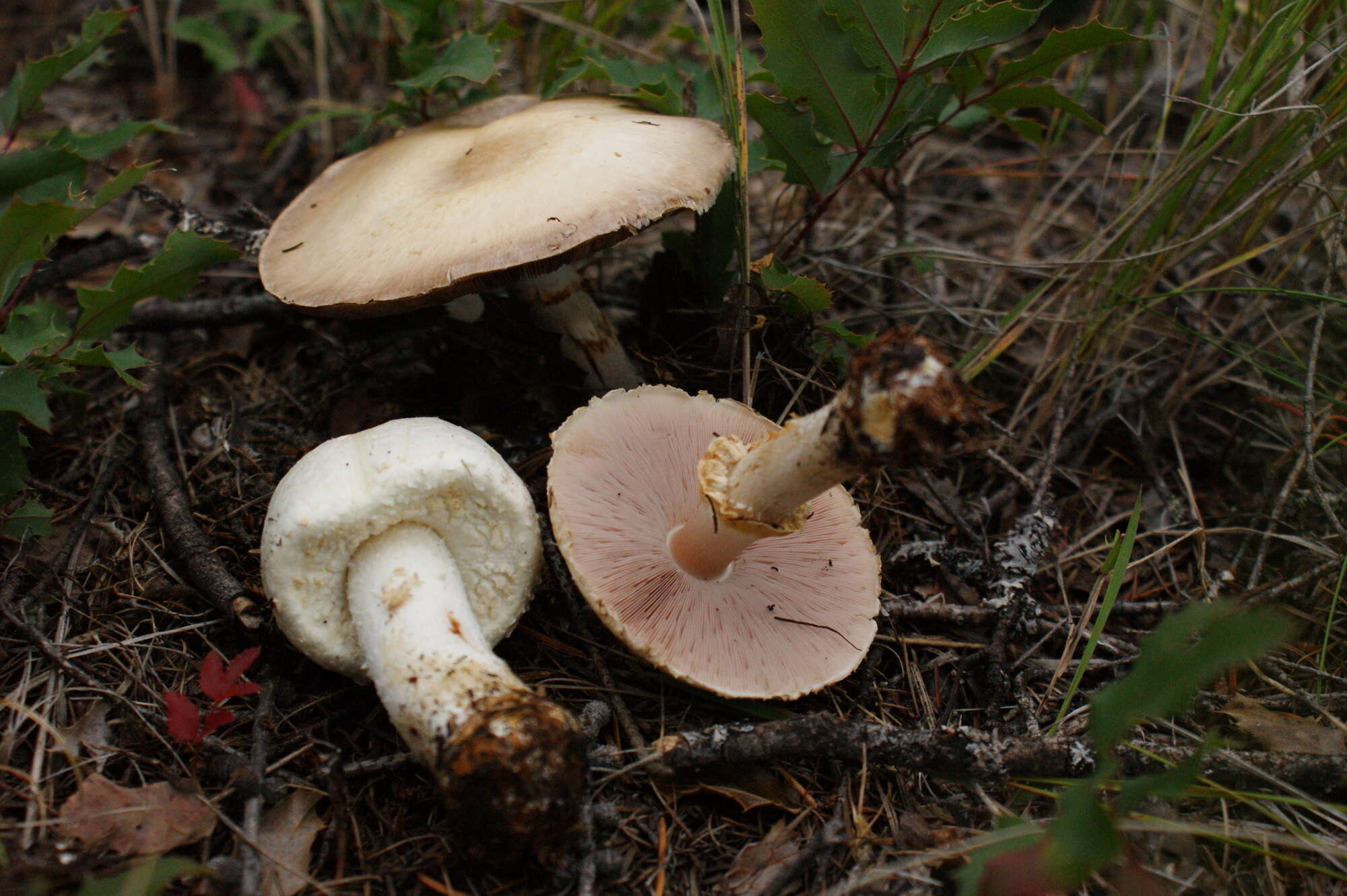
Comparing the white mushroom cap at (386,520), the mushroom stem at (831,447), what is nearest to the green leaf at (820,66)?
the mushroom stem at (831,447)

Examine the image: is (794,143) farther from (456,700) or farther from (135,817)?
(135,817)

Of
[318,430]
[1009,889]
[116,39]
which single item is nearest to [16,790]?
[318,430]

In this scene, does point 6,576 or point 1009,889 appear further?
point 6,576

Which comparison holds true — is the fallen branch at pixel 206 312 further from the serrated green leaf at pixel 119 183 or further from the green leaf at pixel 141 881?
the green leaf at pixel 141 881

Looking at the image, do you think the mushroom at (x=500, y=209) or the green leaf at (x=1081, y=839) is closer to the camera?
the green leaf at (x=1081, y=839)

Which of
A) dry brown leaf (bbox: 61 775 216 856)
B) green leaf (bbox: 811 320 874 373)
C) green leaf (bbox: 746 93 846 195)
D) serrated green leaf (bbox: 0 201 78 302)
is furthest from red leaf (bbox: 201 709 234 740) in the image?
green leaf (bbox: 746 93 846 195)

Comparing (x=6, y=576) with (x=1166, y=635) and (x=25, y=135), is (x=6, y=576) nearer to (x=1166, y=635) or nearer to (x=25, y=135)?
(x=25, y=135)

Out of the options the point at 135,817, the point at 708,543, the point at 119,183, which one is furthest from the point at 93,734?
the point at 708,543
